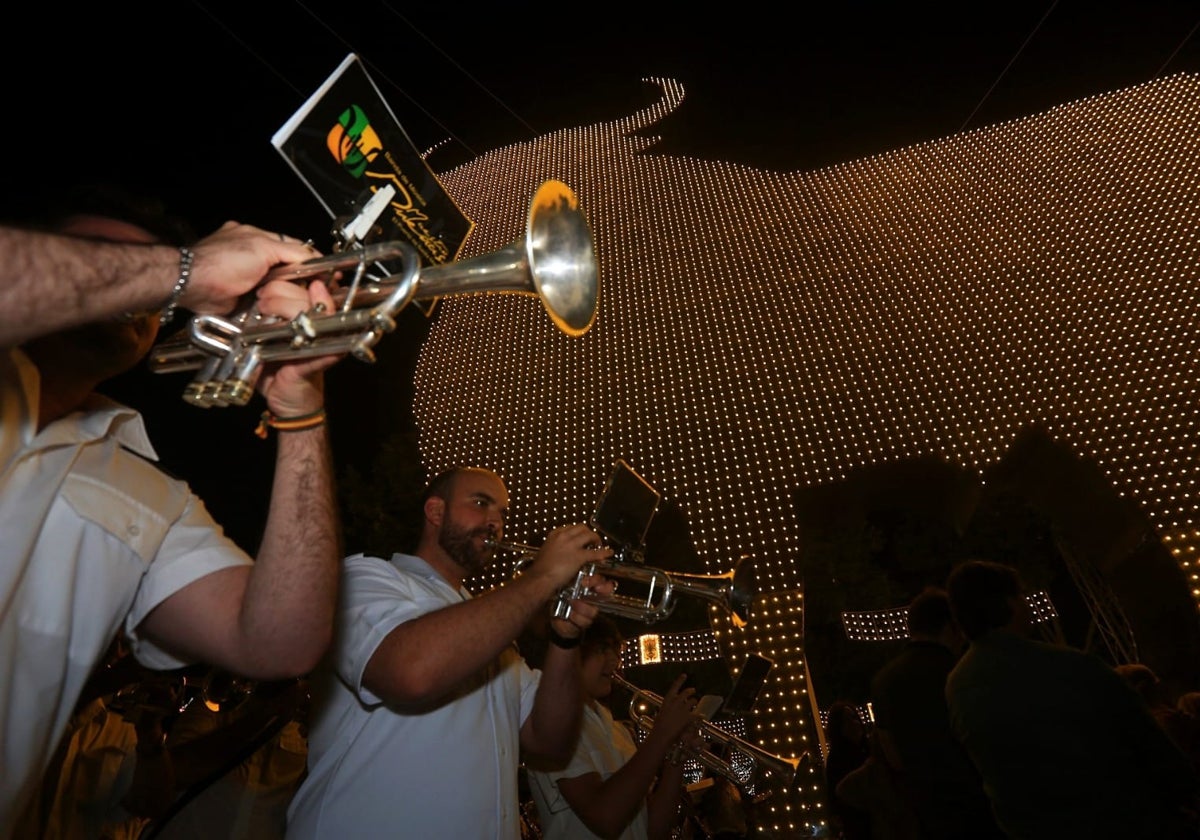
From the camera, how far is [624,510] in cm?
284

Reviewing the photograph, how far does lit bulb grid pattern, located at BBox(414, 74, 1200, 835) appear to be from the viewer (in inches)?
241

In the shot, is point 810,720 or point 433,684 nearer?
point 433,684

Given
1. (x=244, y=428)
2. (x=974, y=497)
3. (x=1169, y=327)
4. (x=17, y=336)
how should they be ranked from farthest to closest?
(x=244, y=428) < (x=974, y=497) < (x=1169, y=327) < (x=17, y=336)

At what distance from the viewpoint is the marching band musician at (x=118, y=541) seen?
1.28m

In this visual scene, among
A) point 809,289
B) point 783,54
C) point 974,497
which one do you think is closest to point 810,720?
point 974,497

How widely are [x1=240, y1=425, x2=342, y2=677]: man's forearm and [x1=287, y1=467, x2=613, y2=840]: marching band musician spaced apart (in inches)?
12.8

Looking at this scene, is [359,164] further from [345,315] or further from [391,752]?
[391,752]

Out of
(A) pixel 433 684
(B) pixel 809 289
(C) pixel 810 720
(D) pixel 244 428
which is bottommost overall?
(D) pixel 244 428

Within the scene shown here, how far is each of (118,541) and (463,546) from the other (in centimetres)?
134

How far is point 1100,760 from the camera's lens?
96.3 inches

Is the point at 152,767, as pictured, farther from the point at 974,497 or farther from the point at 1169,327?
the point at 1169,327

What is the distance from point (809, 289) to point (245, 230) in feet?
23.7

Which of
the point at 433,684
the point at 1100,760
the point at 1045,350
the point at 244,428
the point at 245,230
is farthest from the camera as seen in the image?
the point at 244,428

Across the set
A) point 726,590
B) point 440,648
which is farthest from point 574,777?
point 440,648
